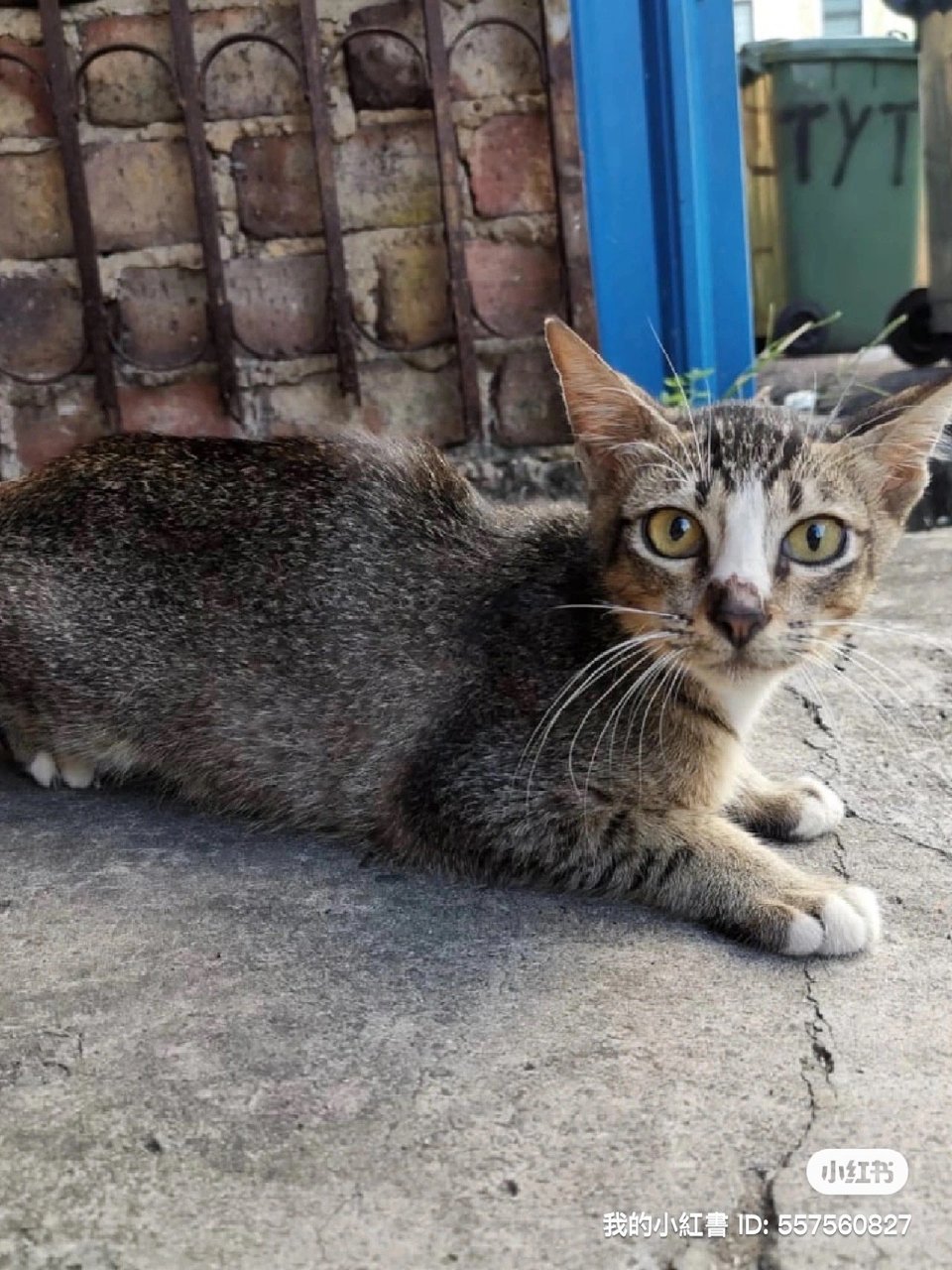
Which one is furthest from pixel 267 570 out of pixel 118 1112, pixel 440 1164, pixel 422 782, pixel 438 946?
pixel 440 1164

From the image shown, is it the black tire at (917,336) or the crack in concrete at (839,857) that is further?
the black tire at (917,336)

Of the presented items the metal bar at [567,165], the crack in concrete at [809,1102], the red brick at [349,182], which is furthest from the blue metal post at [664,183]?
the crack in concrete at [809,1102]

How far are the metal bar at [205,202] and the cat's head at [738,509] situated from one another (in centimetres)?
230

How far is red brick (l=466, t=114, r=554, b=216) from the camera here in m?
4.50

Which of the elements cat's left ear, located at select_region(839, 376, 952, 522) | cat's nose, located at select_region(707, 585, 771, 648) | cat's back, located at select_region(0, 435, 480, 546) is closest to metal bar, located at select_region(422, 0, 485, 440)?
cat's back, located at select_region(0, 435, 480, 546)

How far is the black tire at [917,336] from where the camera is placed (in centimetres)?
670

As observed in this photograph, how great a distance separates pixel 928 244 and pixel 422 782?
5.01m

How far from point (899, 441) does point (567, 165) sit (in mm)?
2402

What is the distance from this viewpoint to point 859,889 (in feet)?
7.66

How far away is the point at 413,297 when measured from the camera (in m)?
4.66

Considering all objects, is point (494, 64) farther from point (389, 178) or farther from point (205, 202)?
point (205, 202)

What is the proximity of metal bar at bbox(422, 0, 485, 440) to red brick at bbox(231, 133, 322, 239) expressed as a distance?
46cm

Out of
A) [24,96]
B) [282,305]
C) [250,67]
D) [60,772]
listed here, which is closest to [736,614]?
[60,772]

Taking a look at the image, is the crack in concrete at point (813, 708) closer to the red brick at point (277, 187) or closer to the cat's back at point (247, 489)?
the cat's back at point (247, 489)
